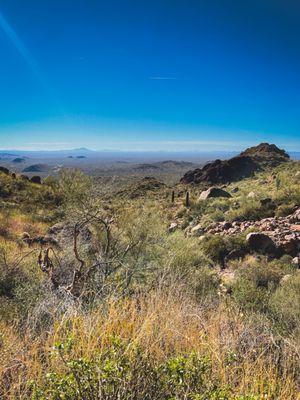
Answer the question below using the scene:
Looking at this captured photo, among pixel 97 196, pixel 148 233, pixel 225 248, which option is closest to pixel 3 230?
pixel 97 196

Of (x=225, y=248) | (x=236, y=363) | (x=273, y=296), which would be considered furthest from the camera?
(x=225, y=248)

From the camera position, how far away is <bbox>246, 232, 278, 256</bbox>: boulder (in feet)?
38.6

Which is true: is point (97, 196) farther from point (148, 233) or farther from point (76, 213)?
point (148, 233)

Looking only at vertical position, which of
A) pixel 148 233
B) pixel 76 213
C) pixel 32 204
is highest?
pixel 76 213

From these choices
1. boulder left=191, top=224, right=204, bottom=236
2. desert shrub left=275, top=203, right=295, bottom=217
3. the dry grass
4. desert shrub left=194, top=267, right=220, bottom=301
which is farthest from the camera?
desert shrub left=275, top=203, right=295, bottom=217

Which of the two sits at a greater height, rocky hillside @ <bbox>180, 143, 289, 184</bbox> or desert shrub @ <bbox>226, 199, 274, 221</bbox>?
rocky hillside @ <bbox>180, 143, 289, 184</bbox>

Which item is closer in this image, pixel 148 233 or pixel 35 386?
pixel 35 386

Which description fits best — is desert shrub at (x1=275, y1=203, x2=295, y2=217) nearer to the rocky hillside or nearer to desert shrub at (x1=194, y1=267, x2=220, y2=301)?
desert shrub at (x1=194, y1=267, x2=220, y2=301)

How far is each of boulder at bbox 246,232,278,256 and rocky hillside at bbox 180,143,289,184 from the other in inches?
1161

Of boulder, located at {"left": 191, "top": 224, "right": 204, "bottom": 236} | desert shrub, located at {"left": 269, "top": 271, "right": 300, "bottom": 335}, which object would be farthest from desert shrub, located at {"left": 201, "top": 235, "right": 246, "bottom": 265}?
desert shrub, located at {"left": 269, "top": 271, "right": 300, "bottom": 335}

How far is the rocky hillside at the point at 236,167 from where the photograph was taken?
4253cm

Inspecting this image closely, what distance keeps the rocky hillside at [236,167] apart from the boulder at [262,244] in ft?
96.8

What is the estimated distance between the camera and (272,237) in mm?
12641

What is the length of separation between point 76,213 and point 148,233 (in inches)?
84.2
